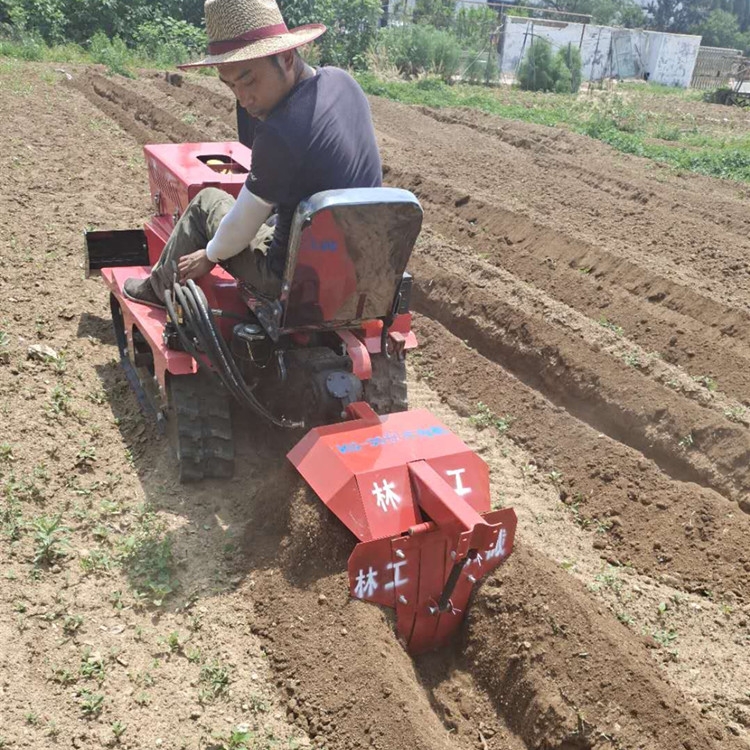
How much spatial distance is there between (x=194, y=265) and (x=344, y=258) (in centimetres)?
77

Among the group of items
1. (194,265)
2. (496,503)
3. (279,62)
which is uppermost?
(279,62)

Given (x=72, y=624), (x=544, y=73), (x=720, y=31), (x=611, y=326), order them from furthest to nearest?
(x=720, y=31), (x=544, y=73), (x=611, y=326), (x=72, y=624)

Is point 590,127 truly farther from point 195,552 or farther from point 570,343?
point 195,552

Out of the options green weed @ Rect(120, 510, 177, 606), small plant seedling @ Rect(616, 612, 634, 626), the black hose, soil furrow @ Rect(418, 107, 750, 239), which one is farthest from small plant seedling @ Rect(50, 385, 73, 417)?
soil furrow @ Rect(418, 107, 750, 239)

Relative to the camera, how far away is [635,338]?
6.13 meters

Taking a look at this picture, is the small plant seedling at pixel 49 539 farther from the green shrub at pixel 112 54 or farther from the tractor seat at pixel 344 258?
the green shrub at pixel 112 54

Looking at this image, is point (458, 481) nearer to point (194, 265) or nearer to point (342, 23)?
point (194, 265)

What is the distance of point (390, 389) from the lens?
4691 mm

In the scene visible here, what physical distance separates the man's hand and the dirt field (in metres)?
1.06

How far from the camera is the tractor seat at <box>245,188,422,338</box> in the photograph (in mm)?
3367

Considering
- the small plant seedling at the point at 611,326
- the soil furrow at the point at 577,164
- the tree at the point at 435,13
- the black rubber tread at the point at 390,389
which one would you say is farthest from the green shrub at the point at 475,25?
the black rubber tread at the point at 390,389

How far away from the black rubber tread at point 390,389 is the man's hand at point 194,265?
3.98 ft

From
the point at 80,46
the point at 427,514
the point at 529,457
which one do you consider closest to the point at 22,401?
the point at 427,514

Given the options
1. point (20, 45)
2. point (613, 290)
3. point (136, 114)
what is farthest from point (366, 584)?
point (20, 45)
